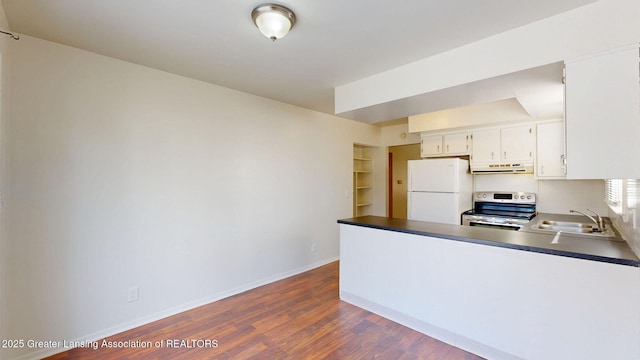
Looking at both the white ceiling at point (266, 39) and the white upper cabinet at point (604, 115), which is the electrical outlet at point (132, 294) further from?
the white upper cabinet at point (604, 115)

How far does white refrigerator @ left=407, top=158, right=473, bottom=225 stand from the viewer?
3.72m

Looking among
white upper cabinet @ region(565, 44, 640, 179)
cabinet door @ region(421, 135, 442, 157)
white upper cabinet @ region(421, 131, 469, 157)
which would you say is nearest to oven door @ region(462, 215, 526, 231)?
white upper cabinet @ region(421, 131, 469, 157)

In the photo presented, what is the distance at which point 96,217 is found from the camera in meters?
2.34

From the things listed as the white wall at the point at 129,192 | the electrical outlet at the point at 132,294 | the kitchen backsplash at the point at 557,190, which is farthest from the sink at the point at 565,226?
the electrical outlet at the point at 132,294

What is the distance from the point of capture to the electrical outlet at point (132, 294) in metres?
2.50

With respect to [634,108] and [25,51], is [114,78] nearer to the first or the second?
[25,51]

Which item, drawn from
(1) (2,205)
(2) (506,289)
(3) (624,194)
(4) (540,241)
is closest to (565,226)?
(3) (624,194)

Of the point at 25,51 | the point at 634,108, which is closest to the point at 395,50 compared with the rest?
the point at 634,108

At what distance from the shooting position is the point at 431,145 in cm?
439

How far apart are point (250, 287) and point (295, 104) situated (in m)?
2.49

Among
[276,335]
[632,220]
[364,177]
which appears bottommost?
[276,335]

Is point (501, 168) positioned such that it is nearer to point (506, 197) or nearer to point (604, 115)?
point (506, 197)

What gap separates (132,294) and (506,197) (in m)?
4.63

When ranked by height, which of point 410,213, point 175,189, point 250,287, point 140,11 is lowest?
point 250,287
